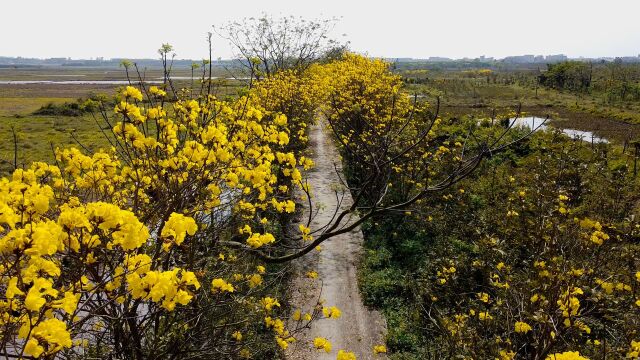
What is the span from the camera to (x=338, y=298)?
10.5 metres

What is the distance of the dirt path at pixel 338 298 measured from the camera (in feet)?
29.1

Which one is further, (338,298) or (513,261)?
(338,298)

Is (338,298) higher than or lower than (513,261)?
lower

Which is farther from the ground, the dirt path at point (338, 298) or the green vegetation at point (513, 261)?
the green vegetation at point (513, 261)

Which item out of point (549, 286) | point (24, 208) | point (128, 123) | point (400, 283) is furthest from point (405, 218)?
point (24, 208)

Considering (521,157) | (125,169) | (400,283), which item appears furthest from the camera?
(521,157)

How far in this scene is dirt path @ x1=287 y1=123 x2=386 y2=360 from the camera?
8.86m

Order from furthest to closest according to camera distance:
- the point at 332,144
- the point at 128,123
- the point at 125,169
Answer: the point at 332,144
the point at 125,169
the point at 128,123

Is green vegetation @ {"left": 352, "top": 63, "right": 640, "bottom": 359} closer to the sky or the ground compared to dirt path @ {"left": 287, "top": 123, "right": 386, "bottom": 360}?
closer to the sky

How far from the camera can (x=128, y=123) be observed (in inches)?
152

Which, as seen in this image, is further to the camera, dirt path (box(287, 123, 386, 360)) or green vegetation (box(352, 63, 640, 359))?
dirt path (box(287, 123, 386, 360))

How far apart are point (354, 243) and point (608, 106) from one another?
45.1 m

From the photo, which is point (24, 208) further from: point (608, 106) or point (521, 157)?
point (608, 106)

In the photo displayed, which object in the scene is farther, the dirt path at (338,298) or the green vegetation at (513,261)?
the dirt path at (338,298)
